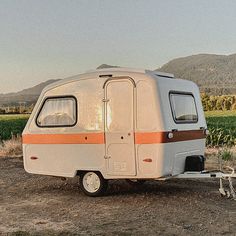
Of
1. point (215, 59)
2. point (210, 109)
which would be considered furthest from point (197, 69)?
point (210, 109)

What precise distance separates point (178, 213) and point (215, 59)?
155m

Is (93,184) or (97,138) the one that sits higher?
(97,138)

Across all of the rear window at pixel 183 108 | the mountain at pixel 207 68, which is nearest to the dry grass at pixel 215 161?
the rear window at pixel 183 108

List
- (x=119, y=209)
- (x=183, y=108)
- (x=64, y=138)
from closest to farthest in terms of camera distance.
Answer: (x=119, y=209) < (x=183, y=108) < (x=64, y=138)

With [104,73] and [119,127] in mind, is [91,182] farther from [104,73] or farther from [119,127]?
[104,73]

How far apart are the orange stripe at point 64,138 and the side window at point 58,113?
0.75 ft

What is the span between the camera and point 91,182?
998 centimetres

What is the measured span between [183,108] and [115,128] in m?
1.39

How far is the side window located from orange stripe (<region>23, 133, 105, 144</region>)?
0.23m

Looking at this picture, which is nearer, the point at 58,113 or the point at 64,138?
the point at 64,138

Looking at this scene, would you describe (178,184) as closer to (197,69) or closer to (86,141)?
(86,141)

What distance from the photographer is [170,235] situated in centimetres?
709

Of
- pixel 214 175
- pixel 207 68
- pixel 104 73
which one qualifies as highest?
pixel 207 68

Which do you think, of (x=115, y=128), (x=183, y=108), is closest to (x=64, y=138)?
(x=115, y=128)
